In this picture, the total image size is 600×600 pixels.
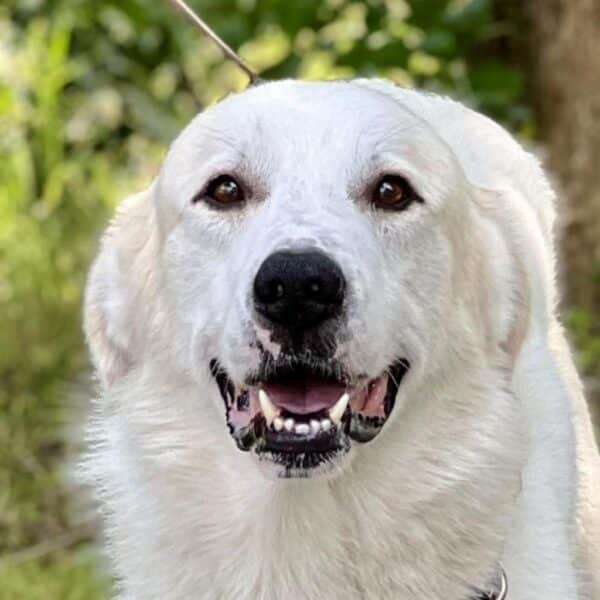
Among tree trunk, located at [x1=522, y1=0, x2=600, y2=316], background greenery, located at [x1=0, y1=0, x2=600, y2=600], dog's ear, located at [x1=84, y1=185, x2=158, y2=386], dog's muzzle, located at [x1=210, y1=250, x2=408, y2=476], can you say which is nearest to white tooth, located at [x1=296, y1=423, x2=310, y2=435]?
dog's muzzle, located at [x1=210, y1=250, x2=408, y2=476]

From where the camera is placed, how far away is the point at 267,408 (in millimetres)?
3330

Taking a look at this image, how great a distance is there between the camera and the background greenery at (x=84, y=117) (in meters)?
6.09

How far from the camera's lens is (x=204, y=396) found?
12.1 ft

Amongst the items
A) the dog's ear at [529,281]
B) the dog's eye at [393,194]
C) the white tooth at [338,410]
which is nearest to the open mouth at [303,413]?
the white tooth at [338,410]

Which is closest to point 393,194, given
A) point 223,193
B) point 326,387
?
point 223,193

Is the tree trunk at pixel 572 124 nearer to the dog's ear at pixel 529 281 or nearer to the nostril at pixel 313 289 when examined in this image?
the dog's ear at pixel 529 281

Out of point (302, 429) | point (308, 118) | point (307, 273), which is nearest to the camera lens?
point (307, 273)

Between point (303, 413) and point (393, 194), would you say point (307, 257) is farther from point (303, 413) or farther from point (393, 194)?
point (393, 194)

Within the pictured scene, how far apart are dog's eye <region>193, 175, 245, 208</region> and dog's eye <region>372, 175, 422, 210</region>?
0.32 meters

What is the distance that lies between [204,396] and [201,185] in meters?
0.50

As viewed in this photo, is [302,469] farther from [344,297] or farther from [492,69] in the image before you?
[492,69]

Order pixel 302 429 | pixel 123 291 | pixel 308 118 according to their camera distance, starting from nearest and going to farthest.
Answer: pixel 302 429 < pixel 308 118 < pixel 123 291

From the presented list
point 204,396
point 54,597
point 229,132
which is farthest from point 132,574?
point 54,597

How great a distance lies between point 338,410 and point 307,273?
35 cm
